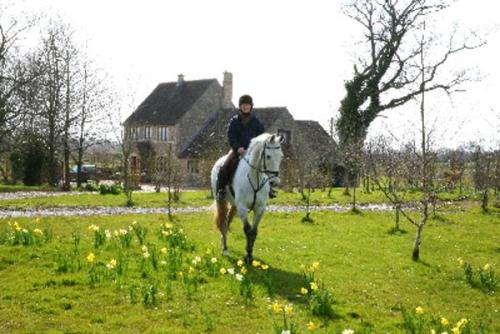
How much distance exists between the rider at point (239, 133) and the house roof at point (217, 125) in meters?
32.8

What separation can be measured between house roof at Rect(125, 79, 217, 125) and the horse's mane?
4003cm

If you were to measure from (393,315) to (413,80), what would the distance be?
116ft

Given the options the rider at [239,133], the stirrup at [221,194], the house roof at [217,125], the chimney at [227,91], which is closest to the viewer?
the rider at [239,133]

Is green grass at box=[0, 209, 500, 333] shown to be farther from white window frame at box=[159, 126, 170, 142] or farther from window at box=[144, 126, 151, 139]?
window at box=[144, 126, 151, 139]

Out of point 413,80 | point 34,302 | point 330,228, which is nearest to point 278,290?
point 34,302

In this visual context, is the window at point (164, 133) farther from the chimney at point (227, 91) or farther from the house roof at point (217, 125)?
the chimney at point (227, 91)

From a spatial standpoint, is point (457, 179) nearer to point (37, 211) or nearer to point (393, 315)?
point (37, 211)

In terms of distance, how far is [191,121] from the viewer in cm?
5134

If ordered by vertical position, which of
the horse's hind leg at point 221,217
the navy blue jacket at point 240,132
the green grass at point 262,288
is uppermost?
the navy blue jacket at point 240,132

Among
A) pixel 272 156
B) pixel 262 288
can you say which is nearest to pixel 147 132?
pixel 272 156

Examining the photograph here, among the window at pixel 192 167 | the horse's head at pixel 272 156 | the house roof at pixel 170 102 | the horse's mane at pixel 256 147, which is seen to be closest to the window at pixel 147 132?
the house roof at pixel 170 102

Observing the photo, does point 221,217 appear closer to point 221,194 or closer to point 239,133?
point 221,194

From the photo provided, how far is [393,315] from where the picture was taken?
8.12 meters

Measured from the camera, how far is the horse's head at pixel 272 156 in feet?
35.1
